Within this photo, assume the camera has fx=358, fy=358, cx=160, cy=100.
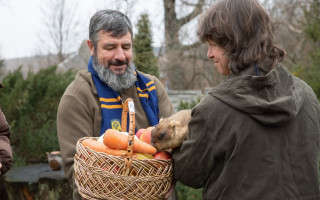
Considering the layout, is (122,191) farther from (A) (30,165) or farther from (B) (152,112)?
(A) (30,165)

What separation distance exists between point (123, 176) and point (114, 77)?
37.8 inches

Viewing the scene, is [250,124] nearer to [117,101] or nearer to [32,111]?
[117,101]

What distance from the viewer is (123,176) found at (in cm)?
183

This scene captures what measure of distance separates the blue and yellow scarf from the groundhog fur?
1.85 feet

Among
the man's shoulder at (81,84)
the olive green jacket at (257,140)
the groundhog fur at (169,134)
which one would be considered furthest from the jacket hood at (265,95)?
the man's shoulder at (81,84)

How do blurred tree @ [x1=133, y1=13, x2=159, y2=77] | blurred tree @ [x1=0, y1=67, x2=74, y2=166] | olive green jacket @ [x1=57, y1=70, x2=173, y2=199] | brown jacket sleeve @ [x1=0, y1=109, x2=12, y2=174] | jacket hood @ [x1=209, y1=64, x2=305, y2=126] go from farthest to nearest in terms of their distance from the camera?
blurred tree @ [x1=133, y1=13, x2=159, y2=77], blurred tree @ [x1=0, y1=67, x2=74, y2=166], brown jacket sleeve @ [x1=0, y1=109, x2=12, y2=174], olive green jacket @ [x1=57, y1=70, x2=173, y2=199], jacket hood @ [x1=209, y1=64, x2=305, y2=126]

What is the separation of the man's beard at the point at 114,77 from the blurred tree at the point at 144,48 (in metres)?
8.36

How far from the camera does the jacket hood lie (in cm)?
168

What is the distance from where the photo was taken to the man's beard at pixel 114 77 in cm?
259

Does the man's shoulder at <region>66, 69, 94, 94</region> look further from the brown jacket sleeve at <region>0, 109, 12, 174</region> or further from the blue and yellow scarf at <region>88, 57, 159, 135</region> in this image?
the brown jacket sleeve at <region>0, 109, 12, 174</region>

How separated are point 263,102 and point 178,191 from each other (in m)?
3.24

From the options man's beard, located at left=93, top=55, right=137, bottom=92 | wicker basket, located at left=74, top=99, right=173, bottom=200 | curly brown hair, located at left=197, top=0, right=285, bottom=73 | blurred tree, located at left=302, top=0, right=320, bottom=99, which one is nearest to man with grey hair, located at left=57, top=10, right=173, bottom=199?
man's beard, located at left=93, top=55, right=137, bottom=92

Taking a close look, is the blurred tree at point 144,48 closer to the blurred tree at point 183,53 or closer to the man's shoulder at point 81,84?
the blurred tree at point 183,53

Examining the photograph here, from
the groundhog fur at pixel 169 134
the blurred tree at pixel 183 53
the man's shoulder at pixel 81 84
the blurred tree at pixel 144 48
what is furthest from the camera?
the blurred tree at pixel 183 53
